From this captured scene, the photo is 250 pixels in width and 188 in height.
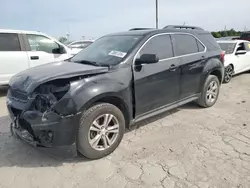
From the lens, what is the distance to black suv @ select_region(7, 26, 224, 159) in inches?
115

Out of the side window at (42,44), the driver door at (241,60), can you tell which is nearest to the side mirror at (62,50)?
the side window at (42,44)

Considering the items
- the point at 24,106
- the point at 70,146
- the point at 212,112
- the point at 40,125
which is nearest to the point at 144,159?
the point at 70,146

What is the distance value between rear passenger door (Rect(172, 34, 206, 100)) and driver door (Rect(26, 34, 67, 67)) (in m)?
4.14

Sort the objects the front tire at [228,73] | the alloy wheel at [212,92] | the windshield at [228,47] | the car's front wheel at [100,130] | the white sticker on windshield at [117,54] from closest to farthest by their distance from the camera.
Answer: the car's front wheel at [100,130] → the white sticker on windshield at [117,54] → the alloy wheel at [212,92] → the front tire at [228,73] → the windshield at [228,47]

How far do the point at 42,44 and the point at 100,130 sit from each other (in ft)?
16.0

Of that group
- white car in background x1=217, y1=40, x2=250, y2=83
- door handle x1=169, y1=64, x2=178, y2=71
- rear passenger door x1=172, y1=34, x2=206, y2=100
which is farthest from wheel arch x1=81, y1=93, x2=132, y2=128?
white car in background x1=217, y1=40, x2=250, y2=83

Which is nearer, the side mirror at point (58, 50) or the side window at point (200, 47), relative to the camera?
the side window at point (200, 47)

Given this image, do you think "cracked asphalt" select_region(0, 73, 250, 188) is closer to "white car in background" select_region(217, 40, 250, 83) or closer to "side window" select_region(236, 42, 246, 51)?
"white car in background" select_region(217, 40, 250, 83)

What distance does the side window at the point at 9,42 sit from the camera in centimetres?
654

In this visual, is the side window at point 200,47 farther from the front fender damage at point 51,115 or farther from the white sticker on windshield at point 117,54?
the front fender damage at point 51,115

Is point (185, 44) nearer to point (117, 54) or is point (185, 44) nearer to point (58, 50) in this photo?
point (117, 54)

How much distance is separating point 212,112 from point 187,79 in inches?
41.7

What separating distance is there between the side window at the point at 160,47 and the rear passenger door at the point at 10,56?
424cm

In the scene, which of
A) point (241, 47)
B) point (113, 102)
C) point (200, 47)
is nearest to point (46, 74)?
point (113, 102)
